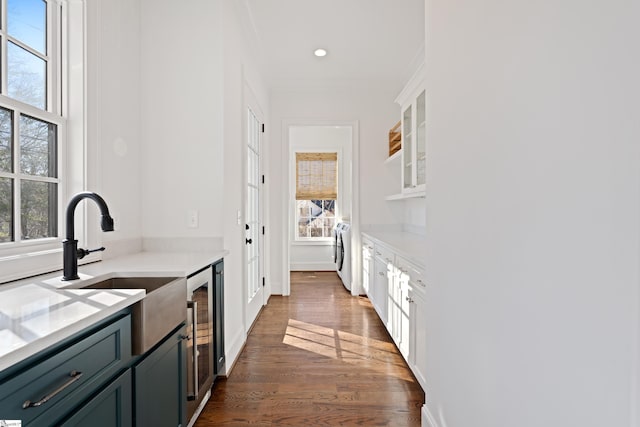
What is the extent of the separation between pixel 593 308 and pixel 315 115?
4.24 meters

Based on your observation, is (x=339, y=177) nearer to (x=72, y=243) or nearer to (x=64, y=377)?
(x=72, y=243)

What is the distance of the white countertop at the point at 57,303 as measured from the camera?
31.7 inches

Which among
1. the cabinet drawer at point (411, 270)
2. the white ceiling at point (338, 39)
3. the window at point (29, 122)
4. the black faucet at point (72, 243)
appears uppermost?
the white ceiling at point (338, 39)

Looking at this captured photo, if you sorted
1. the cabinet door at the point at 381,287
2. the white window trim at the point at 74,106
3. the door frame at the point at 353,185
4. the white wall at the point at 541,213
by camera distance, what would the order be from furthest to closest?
the door frame at the point at 353,185 → the cabinet door at the point at 381,287 → the white window trim at the point at 74,106 → the white wall at the point at 541,213

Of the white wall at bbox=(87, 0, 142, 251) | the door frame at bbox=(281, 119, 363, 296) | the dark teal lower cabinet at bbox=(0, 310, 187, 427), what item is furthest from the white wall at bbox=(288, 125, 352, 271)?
the dark teal lower cabinet at bbox=(0, 310, 187, 427)

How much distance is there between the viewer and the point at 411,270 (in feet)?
7.48

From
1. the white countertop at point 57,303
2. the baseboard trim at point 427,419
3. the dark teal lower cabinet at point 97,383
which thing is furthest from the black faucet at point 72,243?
the baseboard trim at point 427,419

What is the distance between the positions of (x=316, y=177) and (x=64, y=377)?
563cm

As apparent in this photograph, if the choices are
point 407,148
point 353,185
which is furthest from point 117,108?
point 353,185

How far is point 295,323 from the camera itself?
3.53 meters

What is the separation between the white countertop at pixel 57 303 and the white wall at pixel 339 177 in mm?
4567

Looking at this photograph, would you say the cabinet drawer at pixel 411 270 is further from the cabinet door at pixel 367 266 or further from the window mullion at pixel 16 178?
the window mullion at pixel 16 178

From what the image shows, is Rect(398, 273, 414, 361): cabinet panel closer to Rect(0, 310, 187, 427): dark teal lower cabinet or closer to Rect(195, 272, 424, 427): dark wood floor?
Rect(195, 272, 424, 427): dark wood floor

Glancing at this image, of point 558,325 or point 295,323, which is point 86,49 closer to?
point 558,325
